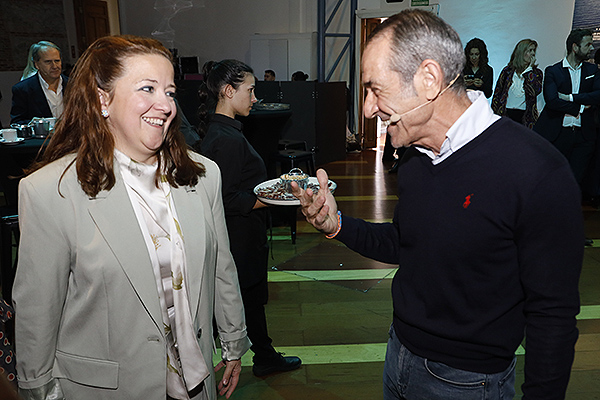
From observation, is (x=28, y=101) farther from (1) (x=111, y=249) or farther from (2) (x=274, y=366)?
(1) (x=111, y=249)

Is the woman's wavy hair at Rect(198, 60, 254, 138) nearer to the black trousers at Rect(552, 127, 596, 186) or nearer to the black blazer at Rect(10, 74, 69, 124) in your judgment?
the black blazer at Rect(10, 74, 69, 124)

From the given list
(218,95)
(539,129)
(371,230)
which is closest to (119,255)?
(371,230)

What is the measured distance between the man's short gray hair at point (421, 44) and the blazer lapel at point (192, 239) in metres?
0.66

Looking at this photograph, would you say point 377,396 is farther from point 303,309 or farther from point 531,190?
point 531,190

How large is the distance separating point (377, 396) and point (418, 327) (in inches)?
52.1

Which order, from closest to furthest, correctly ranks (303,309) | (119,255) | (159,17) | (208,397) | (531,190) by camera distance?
(531,190)
(119,255)
(208,397)
(303,309)
(159,17)

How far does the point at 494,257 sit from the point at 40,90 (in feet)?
13.9

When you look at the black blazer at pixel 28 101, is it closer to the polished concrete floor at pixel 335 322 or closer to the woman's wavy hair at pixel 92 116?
the polished concrete floor at pixel 335 322

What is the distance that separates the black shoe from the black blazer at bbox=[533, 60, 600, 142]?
3.85 metres

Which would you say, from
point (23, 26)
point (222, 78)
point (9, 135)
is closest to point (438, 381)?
point (222, 78)

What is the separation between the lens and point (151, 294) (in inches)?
47.4

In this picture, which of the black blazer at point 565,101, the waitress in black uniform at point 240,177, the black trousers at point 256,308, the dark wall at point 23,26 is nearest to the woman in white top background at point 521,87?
the black blazer at point 565,101

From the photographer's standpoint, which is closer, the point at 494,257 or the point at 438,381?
the point at 494,257

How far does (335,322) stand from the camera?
3070 millimetres
